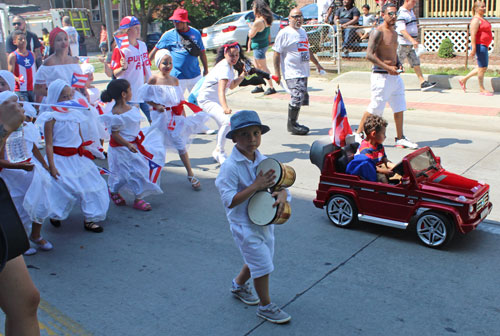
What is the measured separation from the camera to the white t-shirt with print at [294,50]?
9.09m

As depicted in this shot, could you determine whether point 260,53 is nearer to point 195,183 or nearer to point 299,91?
point 299,91

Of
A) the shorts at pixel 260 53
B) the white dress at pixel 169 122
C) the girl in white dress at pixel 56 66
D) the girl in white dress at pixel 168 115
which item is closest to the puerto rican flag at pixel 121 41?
the girl in white dress at pixel 56 66

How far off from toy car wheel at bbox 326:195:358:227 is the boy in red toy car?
0.29m

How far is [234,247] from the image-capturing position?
5.24 meters

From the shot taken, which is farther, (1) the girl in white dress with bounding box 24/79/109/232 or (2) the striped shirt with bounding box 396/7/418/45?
(2) the striped shirt with bounding box 396/7/418/45

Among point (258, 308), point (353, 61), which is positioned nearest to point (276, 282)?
point (258, 308)

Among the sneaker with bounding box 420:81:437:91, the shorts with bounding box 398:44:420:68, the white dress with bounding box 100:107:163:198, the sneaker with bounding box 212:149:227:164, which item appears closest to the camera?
the white dress with bounding box 100:107:163:198

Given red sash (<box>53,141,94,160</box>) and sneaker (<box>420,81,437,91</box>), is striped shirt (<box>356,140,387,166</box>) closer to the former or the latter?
red sash (<box>53,141,94,160</box>)

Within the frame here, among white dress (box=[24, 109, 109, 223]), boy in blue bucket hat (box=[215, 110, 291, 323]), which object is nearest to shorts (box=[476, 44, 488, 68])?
white dress (box=[24, 109, 109, 223])

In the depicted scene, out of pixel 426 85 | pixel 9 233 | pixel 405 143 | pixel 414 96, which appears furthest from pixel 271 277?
pixel 426 85

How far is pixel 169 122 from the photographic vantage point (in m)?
7.18

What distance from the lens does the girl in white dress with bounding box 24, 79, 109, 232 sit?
18.2 ft

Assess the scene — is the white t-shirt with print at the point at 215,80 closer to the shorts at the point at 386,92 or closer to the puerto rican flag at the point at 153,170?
the puerto rican flag at the point at 153,170

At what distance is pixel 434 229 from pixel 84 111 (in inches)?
146
